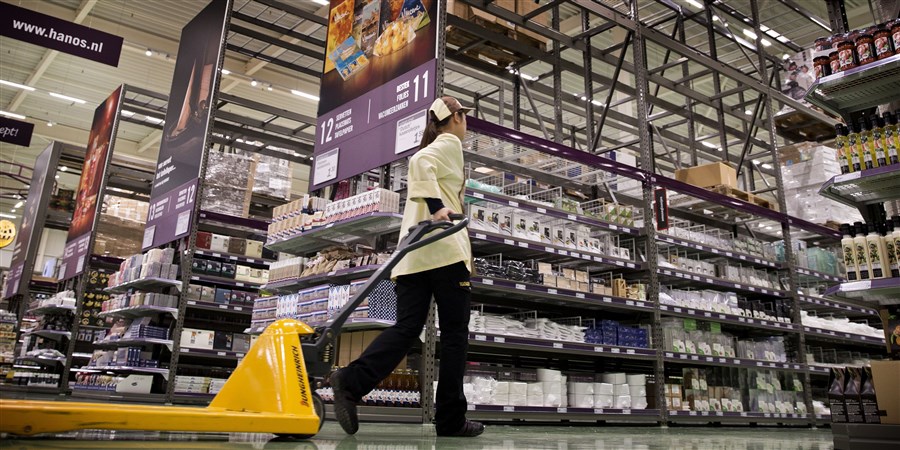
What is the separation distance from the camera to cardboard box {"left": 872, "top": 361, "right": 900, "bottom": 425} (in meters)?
2.82

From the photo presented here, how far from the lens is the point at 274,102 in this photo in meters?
18.8

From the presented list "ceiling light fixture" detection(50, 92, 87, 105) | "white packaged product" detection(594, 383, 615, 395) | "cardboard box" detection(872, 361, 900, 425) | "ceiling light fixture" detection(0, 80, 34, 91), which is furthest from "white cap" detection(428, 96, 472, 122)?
"ceiling light fixture" detection(50, 92, 87, 105)

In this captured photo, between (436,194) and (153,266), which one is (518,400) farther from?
(153,266)

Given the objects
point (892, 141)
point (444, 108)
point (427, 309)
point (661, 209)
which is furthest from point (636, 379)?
point (444, 108)

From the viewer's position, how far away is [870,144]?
128 inches

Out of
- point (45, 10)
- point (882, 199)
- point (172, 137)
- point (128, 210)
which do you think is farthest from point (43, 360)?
point (882, 199)

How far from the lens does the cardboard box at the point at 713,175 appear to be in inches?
310

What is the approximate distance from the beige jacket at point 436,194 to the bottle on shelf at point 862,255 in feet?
6.58

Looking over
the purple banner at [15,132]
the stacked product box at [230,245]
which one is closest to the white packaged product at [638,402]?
the stacked product box at [230,245]

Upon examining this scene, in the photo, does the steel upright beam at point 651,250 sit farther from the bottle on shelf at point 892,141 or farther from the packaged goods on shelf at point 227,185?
the packaged goods on shelf at point 227,185

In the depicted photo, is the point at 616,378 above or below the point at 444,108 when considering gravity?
below

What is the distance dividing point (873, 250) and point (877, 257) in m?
0.04

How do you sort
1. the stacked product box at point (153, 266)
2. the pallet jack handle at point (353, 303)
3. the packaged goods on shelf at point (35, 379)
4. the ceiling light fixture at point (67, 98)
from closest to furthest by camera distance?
the pallet jack handle at point (353, 303)
the stacked product box at point (153, 266)
the packaged goods on shelf at point (35, 379)
the ceiling light fixture at point (67, 98)

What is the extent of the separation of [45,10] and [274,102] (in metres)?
6.17
